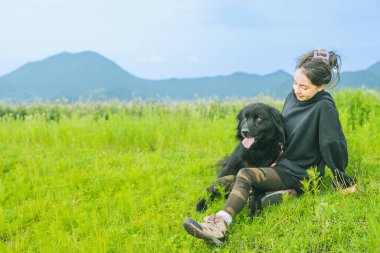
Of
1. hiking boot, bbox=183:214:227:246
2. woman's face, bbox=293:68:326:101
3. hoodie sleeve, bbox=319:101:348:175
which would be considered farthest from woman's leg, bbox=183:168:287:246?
woman's face, bbox=293:68:326:101

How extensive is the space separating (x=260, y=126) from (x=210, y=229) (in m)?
1.38

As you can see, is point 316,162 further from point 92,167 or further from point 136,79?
point 136,79

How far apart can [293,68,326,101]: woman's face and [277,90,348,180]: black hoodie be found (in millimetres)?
58

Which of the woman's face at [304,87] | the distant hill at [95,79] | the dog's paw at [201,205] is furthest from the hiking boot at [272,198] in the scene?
the distant hill at [95,79]

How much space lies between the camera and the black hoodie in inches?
179

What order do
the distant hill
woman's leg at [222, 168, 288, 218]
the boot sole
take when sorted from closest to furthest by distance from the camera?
1. the boot sole
2. woman's leg at [222, 168, 288, 218]
3. the distant hill

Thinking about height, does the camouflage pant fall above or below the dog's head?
below

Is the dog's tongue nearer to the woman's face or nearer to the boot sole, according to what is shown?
the woman's face

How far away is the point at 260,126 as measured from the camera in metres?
4.70

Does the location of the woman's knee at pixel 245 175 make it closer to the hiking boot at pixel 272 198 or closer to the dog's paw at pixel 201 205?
the hiking boot at pixel 272 198

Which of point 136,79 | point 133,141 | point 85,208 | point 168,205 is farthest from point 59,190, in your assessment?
point 136,79

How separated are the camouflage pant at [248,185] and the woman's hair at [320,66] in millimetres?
1117

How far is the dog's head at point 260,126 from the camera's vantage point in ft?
15.4

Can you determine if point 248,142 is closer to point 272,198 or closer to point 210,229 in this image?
point 272,198
